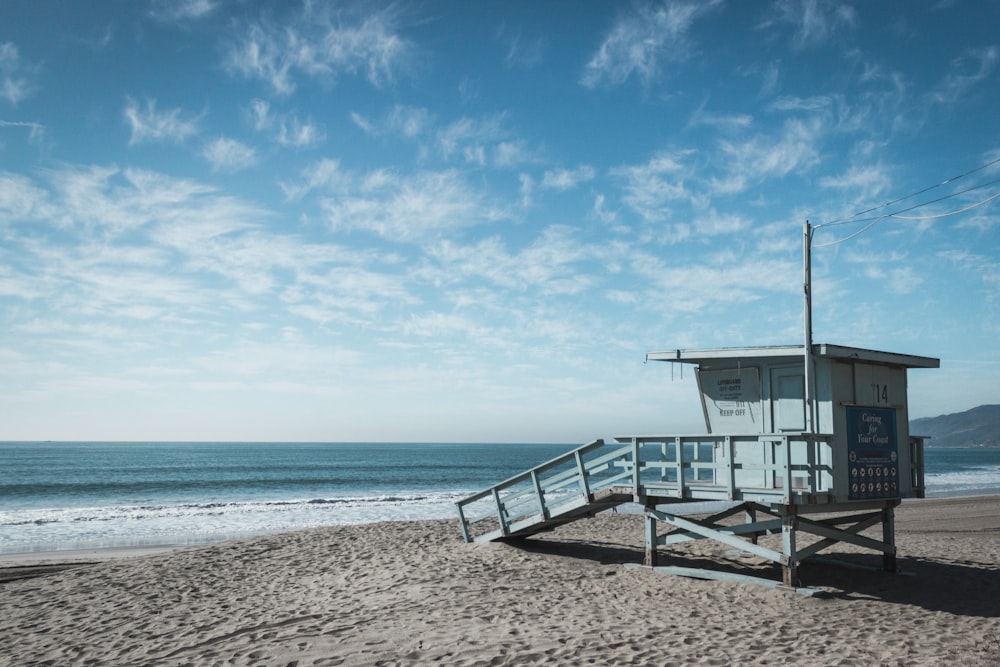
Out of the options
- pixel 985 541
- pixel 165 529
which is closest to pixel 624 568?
pixel 985 541

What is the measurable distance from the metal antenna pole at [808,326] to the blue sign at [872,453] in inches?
23.2

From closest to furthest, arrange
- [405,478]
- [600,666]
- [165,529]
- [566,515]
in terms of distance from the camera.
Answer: [600,666] → [566,515] → [165,529] → [405,478]

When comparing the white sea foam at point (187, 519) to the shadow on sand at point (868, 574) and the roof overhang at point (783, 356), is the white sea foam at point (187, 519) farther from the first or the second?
the roof overhang at point (783, 356)

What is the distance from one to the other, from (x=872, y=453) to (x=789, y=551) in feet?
6.82

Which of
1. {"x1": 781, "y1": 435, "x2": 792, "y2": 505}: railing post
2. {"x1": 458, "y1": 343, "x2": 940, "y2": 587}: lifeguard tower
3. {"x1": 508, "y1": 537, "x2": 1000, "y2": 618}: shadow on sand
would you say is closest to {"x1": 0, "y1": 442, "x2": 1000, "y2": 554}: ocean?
{"x1": 508, "y1": 537, "x2": 1000, "y2": 618}: shadow on sand

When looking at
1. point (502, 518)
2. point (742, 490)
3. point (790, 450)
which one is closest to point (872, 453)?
point (790, 450)

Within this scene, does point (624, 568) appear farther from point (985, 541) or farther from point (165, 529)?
point (165, 529)

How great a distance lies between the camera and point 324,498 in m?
38.4

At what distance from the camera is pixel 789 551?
33.9 ft

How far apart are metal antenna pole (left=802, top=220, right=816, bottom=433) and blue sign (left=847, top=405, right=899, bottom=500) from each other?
1.93 ft

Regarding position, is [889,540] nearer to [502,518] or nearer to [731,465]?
[731,465]

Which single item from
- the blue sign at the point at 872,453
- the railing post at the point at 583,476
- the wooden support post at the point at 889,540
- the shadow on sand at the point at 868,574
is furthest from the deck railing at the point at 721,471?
the wooden support post at the point at 889,540

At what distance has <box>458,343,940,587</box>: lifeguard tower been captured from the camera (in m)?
10.3

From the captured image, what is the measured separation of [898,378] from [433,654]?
335 inches
